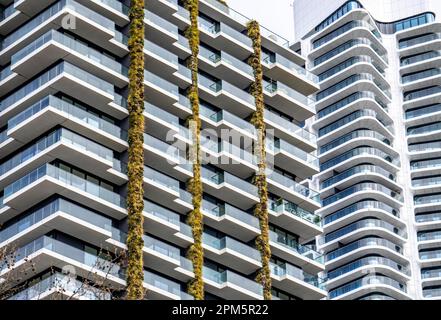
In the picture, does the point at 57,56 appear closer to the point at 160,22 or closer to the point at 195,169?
the point at 160,22

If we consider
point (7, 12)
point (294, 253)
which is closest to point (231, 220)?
point (294, 253)

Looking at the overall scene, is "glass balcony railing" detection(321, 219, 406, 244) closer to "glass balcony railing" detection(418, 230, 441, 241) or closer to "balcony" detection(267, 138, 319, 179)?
"glass balcony railing" detection(418, 230, 441, 241)

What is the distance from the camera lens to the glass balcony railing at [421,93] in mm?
149625

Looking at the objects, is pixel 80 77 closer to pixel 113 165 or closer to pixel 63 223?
pixel 113 165

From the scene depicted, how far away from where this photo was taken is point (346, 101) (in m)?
145

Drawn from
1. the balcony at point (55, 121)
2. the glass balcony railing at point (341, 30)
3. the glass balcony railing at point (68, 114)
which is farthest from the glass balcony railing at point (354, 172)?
the balcony at point (55, 121)

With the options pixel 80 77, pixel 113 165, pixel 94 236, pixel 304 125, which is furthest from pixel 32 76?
pixel 304 125

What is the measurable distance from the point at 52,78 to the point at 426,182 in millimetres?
80763

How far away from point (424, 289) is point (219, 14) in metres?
59.0

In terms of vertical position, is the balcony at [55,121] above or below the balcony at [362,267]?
below

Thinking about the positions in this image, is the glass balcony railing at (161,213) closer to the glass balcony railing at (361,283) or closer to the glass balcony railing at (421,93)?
the glass balcony railing at (361,283)

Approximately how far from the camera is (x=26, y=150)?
73.2 m

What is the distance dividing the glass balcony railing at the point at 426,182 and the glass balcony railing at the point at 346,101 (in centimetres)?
1285

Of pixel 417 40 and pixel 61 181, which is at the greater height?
pixel 417 40
